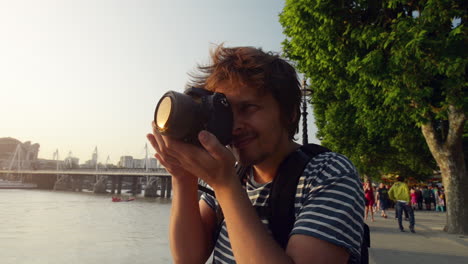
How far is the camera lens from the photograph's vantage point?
1232mm

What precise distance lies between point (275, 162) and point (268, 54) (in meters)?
0.54

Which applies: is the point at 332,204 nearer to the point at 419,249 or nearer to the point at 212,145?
the point at 212,145

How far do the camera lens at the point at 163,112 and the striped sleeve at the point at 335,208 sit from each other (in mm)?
609

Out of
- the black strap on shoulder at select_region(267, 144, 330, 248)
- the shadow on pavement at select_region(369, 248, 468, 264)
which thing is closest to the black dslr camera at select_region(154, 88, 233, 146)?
the black strap on shoulder at select_region(267, 144, 330, 248)

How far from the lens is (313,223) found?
3.67ft

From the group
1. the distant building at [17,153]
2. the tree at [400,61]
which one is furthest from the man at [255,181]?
the distant building at [17,153]

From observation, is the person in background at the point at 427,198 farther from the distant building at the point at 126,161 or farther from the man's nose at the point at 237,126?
the distant building at the point at 126,161

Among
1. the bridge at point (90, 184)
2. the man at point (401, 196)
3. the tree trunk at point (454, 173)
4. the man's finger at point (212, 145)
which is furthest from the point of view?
the bridge at point (90, 184)

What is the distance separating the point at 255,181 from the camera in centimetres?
161

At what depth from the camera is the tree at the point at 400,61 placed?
7.54 m

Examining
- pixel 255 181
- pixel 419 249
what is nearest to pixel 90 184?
pixel 419 249

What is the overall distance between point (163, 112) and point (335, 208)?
0.73m

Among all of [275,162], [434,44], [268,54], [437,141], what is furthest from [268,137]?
[437,141]

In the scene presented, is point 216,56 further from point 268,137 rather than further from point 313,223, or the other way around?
point 313,223
